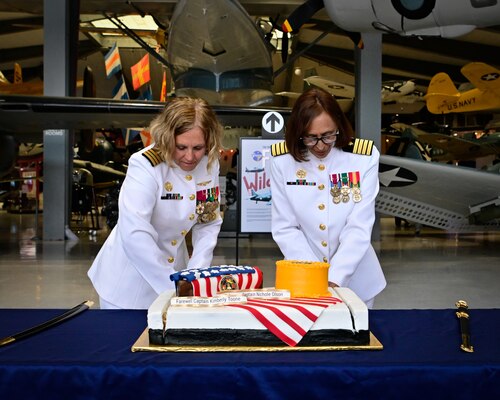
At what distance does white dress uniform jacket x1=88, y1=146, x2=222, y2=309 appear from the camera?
72.3 inches

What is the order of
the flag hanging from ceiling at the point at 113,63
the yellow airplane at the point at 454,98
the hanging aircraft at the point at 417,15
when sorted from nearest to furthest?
1. the hanging aircraft at the point at 417,15
2. the flag hanging from ceiling at the point at 113,63
3. the yellow airplane at the point at 454,98

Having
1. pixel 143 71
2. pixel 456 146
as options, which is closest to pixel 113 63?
pixel 143 71

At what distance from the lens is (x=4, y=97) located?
8.49 metres

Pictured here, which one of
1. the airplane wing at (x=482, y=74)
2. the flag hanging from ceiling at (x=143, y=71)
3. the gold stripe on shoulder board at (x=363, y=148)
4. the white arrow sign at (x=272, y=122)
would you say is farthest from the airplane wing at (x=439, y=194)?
the flag hanging from ceiling at (x=143, y=71)

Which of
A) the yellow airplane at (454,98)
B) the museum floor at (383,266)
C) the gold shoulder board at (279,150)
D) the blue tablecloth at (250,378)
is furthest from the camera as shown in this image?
the yellow airplane at (454,98)

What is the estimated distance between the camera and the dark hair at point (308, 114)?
2.01 m

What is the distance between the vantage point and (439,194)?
341 inches

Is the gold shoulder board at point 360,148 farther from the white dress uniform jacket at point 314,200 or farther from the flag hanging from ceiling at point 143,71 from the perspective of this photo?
the flag hanging from ceiling at point 143,71

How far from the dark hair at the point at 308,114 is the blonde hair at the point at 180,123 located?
284 mm

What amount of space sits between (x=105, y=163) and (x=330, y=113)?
718 inches

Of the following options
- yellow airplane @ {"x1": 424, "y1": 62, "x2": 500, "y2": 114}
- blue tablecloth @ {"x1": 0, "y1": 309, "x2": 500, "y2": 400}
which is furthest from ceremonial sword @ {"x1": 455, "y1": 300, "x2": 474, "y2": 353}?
yellow airplane @ {"x1": 424, "y1": 62, "x2": 500, "y2": 114}

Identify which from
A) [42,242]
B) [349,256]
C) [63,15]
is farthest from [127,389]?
[63,15]

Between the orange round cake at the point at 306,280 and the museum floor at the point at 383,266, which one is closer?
the orange round cake at the point at 306,280

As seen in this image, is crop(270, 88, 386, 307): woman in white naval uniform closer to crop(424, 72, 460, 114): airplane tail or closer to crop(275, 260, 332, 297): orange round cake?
crop(275, 260, 332, 297): orange round cake
